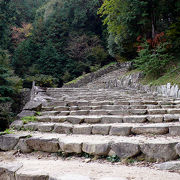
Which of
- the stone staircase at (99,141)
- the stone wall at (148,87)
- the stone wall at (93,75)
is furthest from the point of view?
the stone wall at (93,75)

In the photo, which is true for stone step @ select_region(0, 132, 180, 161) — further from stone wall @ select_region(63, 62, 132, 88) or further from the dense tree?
the dense tree

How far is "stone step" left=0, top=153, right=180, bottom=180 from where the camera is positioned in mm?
1626

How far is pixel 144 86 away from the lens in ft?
25.4

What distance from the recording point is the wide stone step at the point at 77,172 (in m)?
1.63

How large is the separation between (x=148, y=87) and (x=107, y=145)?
5611mm

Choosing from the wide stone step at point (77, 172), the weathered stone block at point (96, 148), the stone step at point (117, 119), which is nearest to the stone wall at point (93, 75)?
the stone step at point (117, 119)

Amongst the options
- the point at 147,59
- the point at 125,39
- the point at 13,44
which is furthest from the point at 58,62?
the point at 147,59

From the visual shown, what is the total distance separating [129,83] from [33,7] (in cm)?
2900

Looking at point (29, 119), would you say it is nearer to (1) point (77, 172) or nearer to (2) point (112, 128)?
(2) point (112, 128)

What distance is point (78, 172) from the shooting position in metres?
1.82

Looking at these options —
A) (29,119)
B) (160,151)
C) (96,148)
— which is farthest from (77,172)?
(29,119)

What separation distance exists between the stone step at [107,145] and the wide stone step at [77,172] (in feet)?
0.60

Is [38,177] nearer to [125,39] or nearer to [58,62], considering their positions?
[125,39]

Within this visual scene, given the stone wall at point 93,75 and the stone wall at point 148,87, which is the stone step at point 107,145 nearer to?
the stone wall at point 148,87
